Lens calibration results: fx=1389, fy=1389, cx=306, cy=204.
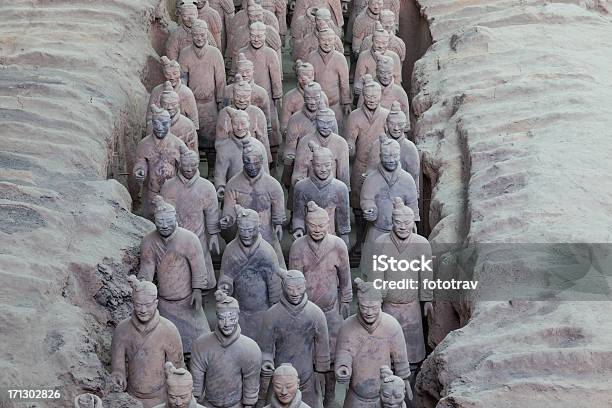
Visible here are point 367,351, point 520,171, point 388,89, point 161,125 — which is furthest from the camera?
point 388,89

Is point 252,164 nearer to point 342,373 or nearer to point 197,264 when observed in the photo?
point 197,264

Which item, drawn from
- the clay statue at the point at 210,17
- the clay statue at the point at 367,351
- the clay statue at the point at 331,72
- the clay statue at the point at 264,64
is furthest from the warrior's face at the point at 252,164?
the clay statue at the point at 210,17

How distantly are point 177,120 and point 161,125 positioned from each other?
45 centimetres

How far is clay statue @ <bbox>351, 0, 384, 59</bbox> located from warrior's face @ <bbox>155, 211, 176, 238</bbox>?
3907 mm

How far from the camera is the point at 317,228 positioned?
816 centimetres

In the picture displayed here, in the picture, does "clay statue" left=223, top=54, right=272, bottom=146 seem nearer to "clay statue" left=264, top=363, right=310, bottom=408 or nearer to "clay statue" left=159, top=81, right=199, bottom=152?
"clay statue" left=159, top=81, right=199, bottom=152

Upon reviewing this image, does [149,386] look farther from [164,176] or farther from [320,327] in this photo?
[164,176]

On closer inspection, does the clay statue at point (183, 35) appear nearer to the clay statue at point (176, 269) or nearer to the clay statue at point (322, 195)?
the clay statue at point (322, 195)

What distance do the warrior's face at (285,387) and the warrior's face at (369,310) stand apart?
85 centimetres

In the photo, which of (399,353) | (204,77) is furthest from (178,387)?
(204,77)

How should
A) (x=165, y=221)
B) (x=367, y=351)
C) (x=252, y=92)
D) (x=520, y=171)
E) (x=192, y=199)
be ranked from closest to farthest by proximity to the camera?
(x=367, y=351)
(x=165, y=221)
(x=192, y=199)
(x=520, y=171)
(x=252, y=92)

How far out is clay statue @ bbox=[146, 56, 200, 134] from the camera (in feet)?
32.9

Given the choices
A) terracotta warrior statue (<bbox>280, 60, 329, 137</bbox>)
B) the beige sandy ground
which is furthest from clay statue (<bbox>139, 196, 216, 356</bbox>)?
terracotta warrior statue (<bbox>280, 60, 329, 137</bbox>)

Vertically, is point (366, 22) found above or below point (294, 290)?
above
